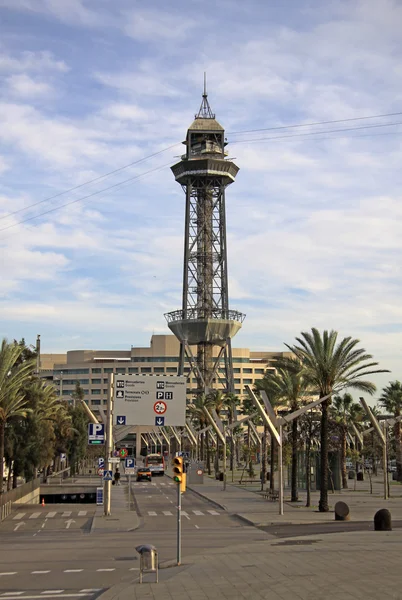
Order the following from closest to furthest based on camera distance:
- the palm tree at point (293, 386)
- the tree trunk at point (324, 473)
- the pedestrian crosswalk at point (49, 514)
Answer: the tree trunk at point (324, 473) → the pedestrian crosswalk at point (49, 514) → the palm tree at point (293, 386)

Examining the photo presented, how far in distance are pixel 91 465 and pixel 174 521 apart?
12326cm

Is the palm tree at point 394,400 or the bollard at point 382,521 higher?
the palm tree at point 394,400

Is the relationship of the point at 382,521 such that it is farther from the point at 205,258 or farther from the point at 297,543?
the point at 205,258

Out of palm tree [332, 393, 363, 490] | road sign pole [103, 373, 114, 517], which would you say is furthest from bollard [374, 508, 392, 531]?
palm tree [332, 393, 363, 490]

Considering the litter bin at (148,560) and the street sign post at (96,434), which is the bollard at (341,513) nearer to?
the street sign post at (96,434)

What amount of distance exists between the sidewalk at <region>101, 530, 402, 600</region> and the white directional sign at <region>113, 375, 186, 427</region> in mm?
19472

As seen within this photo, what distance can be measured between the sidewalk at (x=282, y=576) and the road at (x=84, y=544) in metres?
1.34

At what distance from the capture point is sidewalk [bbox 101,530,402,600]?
16.3 metres

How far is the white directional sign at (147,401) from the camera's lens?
44.3m

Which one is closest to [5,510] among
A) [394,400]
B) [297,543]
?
[297,543]

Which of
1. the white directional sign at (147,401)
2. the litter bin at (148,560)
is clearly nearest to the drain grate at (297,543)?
the litter bin at (148,560)

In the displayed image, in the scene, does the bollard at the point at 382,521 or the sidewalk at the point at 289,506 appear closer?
the bollard at the point at 382,521

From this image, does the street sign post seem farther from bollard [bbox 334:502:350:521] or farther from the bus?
the bus

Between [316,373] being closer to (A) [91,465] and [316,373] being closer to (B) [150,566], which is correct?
(B) [150,566]
